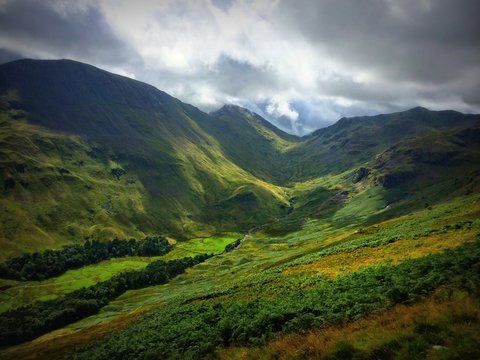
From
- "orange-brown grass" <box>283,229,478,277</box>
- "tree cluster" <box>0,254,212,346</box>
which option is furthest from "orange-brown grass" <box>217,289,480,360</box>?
"tree cluster" <box>0,254,212,346</box>

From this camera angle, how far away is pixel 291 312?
28719 millimetres

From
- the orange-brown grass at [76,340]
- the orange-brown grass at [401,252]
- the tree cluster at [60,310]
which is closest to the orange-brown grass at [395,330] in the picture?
the orange-brown grass at [401,252]

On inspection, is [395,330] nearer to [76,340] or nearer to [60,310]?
[76,340]

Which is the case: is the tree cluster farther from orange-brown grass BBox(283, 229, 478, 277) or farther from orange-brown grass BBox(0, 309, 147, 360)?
orange-brown grass BBox(283, 229, 478, 277)

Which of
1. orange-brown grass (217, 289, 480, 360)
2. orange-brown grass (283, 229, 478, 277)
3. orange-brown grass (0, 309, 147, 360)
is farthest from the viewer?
orange-brown grass (0, 309, 147, 360)

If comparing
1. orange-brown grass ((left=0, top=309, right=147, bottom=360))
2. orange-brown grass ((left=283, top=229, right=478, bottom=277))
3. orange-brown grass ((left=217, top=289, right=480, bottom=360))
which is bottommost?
orange-brown grass ((left=0, top=309, right=147, bottom=360))

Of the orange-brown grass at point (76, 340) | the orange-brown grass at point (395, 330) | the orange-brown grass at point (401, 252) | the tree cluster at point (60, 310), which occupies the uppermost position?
the orange-brown grass at point (395, 330)

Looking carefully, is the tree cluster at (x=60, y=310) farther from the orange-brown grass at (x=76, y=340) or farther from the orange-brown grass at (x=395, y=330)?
the orange-brown grass at (x=395, y=330)

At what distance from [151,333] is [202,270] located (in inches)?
6269

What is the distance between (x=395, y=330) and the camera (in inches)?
697

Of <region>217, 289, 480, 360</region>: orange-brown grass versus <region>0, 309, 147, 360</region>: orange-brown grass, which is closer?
<region>217, 289, 480, 360</region>: orange-brown grass

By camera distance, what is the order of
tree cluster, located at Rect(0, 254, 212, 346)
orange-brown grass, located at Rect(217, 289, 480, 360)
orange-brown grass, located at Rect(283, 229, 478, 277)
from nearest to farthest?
orange-brown grass, located at Rect(217, 289, 480, 360)
orange-brown grass, located at Rect(283, 229, 478, 277)
tree cluster, located at Rect(0, 254, 212, 346)

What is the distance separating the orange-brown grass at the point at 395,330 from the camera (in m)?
15.6

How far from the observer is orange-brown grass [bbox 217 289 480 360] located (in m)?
15.6
